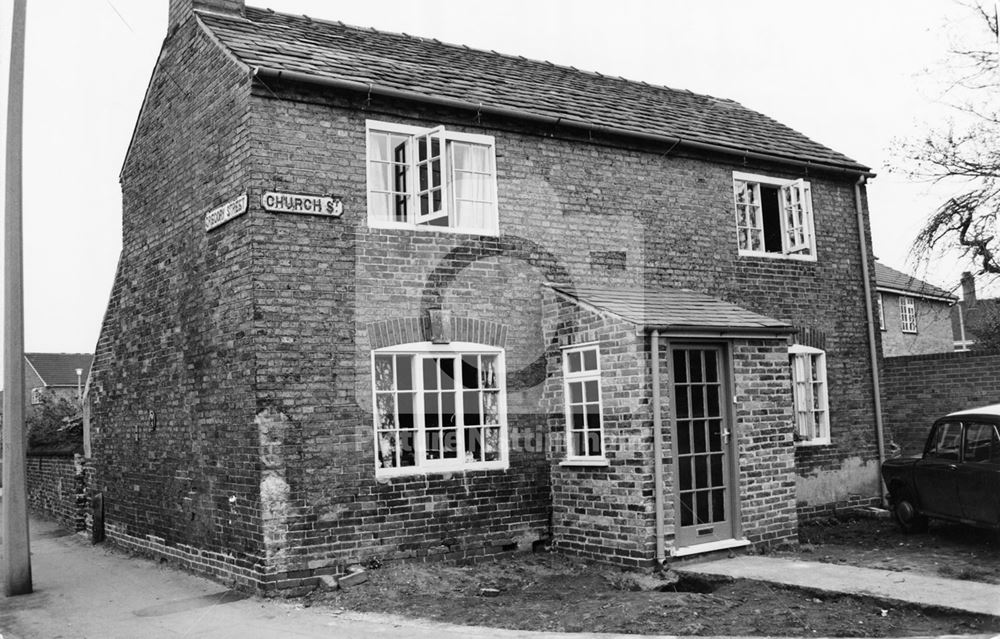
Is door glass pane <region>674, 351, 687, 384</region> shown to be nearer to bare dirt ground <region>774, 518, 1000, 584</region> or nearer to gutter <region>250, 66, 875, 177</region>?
bare dirt ground <region>774, 518, 1000, 584</region>

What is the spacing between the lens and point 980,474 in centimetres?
1052

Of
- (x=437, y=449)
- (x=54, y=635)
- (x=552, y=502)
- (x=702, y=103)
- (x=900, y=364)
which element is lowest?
(x=54, y=635)

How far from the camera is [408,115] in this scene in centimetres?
1118

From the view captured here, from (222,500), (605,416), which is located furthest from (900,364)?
(222,500)

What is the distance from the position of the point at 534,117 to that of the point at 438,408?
159 inches

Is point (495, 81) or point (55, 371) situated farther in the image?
point (55, 371)

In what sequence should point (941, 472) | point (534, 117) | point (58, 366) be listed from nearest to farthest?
point (941, 472)
point (534, 117)
point (58, 366)

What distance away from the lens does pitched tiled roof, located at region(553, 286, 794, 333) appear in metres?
10.7

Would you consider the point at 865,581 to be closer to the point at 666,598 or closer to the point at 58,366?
the point at 666,598

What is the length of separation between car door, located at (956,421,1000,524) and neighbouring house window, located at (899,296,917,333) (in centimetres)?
2448

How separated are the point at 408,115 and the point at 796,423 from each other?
7682mm

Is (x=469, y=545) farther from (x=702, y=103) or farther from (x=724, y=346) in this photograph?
(x=702, y=103)

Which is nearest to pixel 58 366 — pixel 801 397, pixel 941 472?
pixel 801 397

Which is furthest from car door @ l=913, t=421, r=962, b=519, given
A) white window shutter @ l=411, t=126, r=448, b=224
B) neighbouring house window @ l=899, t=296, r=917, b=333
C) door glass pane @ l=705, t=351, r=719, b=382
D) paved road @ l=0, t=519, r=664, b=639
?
neighbouring house window @ l=899, t=296, r=917, b=333
